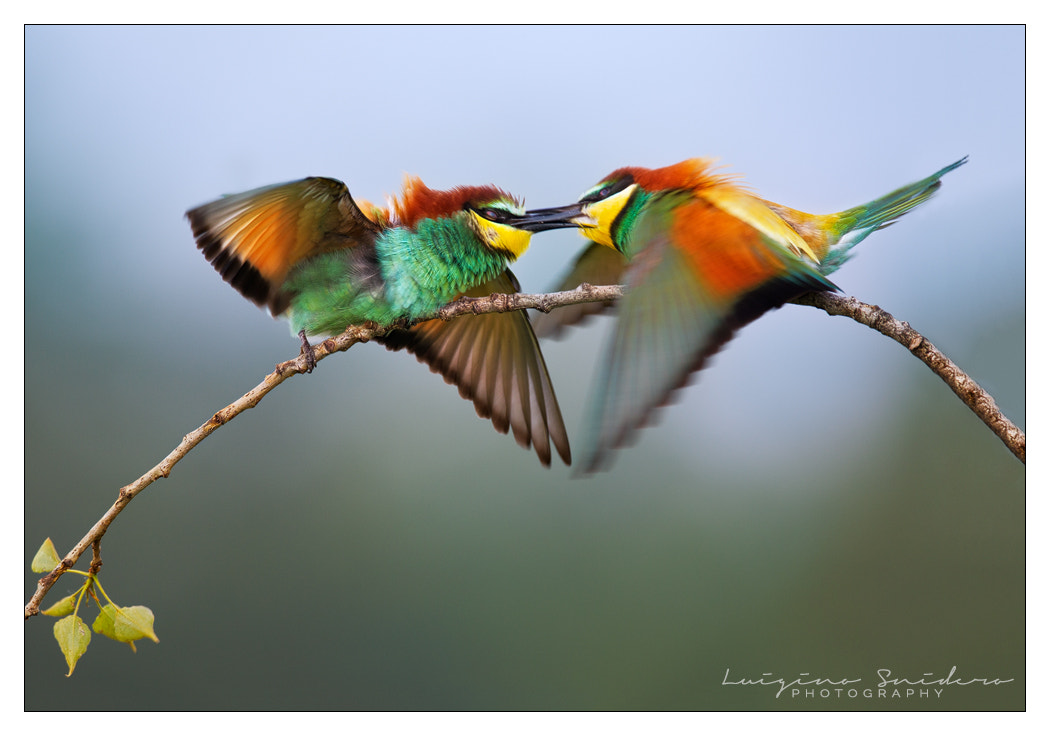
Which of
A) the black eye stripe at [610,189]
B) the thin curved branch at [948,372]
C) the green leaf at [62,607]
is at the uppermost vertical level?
the black eye stripe at [610,189]

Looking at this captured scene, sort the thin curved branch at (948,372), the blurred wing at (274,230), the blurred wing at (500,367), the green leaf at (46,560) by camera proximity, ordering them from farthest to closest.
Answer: the blurred wing at (500,367), the blurred wing at (274,230), the green leaf at (46,560), the thin curved branch at (948,372)

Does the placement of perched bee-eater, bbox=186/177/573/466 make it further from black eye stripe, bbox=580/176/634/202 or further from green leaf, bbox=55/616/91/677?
green leaf, bbox=55/616/91/677

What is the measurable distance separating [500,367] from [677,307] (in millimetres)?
370

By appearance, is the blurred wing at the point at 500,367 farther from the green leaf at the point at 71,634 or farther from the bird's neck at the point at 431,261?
the green leaf at the point at 71,634

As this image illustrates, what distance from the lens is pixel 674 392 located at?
1205 mm

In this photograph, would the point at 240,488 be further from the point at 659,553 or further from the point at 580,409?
the point at 659,553

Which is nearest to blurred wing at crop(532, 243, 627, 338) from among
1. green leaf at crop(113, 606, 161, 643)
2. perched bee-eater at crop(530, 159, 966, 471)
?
perched bee-eater at crop(530, 159, 966, 471)

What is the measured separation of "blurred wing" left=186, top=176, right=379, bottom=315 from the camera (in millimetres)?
1290

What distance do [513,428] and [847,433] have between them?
594 millimetres

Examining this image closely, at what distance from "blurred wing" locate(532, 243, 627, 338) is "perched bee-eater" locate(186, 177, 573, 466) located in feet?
0.27

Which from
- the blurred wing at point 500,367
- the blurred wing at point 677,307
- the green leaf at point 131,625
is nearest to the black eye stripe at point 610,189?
the blurred wing at point 677,307

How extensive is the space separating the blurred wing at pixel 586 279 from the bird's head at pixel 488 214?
0.24 ft

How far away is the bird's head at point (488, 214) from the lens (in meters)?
1.32

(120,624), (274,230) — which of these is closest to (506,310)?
(274,230)
